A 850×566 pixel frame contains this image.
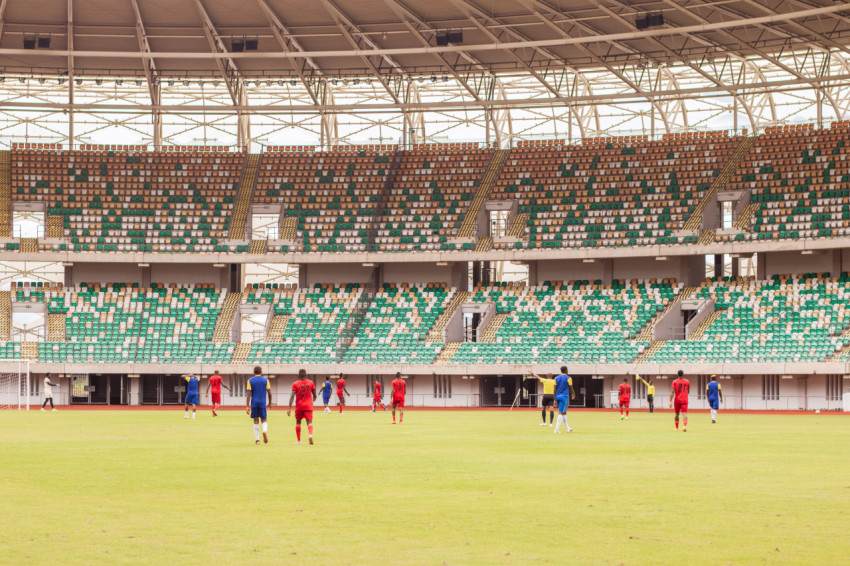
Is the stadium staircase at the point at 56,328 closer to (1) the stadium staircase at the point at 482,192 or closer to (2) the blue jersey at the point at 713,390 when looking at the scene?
(1) the stadium staircase at the point at 482,192

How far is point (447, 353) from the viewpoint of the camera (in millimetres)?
60531

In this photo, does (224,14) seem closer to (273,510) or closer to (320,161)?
(320,161)

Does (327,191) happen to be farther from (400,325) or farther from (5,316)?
(5,316)

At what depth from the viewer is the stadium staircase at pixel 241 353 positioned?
61138 mm

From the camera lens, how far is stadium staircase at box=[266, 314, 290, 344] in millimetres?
63188

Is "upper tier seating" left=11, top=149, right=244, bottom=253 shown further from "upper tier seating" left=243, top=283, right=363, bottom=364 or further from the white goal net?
the white goal net

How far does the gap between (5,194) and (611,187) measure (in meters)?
36.3

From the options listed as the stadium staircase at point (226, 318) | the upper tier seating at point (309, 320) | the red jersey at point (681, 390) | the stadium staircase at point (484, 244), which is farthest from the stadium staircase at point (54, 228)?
the red jersey at point (681, 390)

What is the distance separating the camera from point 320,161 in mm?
71062

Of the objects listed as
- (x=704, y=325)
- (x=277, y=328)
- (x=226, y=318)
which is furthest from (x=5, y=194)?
(x=704, y=325)

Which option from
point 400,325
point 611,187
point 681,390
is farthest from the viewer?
point 611,187

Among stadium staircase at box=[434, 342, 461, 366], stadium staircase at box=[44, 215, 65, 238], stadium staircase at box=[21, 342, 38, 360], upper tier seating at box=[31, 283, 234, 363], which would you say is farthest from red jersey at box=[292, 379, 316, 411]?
stadium staircase at box=[44, 215, 65, 238]

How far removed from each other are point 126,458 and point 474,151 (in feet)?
171

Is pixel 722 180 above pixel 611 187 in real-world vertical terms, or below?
above
